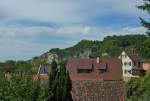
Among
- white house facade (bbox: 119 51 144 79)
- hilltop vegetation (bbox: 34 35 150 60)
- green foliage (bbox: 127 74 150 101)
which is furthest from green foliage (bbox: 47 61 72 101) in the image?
hilltop vegetation (bbox: 34 35 150 60)

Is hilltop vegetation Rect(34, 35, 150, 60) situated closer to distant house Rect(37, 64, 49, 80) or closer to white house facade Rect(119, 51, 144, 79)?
white house facade Rect(119, 51, 144, 79)

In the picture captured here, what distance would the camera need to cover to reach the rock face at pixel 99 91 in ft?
123

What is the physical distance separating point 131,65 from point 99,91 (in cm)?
6495

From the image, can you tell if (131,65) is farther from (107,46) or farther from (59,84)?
(59,84)

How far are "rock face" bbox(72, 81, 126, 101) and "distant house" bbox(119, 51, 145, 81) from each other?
194 ft

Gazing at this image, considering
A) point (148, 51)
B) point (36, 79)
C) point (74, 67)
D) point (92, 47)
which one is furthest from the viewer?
point (92, 47)

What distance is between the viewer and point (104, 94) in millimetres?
37969

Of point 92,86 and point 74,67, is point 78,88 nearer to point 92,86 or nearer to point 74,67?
point 92,86

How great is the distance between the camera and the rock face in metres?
37.5

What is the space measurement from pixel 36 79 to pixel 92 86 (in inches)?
603

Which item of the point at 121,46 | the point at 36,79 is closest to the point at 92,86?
the point at 36,79

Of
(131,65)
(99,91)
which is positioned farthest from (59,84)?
(131,65)

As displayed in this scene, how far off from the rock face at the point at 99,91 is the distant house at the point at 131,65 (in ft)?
194

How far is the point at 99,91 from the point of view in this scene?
38.3 metres
